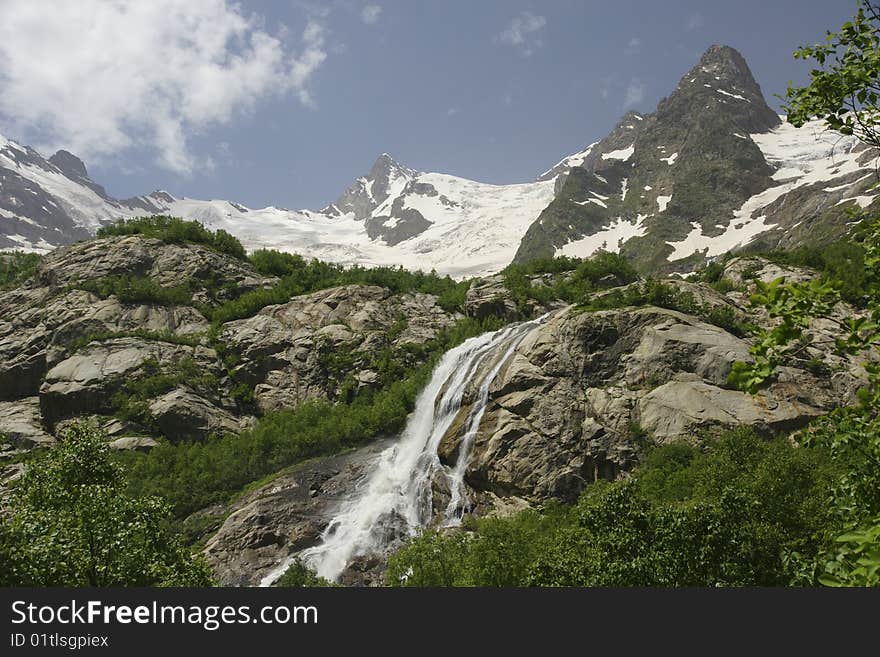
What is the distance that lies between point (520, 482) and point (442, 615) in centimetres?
2857

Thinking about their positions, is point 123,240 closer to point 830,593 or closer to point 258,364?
point 258,364

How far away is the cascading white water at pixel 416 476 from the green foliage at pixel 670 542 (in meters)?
12.4

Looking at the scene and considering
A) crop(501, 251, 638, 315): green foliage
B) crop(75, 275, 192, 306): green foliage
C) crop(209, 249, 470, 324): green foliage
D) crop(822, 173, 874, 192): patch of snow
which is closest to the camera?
crop(75, 275, 192, 306): green foliage

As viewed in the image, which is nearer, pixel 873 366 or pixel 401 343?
pixel 873 366

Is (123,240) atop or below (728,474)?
atop

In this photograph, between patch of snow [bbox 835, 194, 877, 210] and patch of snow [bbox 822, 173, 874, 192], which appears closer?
patch of snow [bbox 835, 194, 877, 210]

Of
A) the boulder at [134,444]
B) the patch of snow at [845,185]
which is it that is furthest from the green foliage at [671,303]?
the patch of snow at [845,185]

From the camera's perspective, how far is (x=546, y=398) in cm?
3944

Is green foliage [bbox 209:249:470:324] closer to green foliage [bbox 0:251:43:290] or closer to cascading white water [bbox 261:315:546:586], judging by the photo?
cascading white water [bbox 261:315:546:586]

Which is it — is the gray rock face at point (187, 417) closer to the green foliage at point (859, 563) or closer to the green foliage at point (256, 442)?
the green foliage at point (256, 442)

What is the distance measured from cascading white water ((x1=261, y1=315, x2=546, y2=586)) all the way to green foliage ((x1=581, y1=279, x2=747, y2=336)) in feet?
24.0

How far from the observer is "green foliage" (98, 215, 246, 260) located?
244 ft

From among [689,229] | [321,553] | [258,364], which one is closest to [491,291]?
[258,364]

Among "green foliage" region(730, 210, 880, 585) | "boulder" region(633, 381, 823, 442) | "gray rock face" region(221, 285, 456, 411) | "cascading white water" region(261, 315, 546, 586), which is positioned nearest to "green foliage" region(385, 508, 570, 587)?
"green foliage" region(730, 210, 880, 585)
